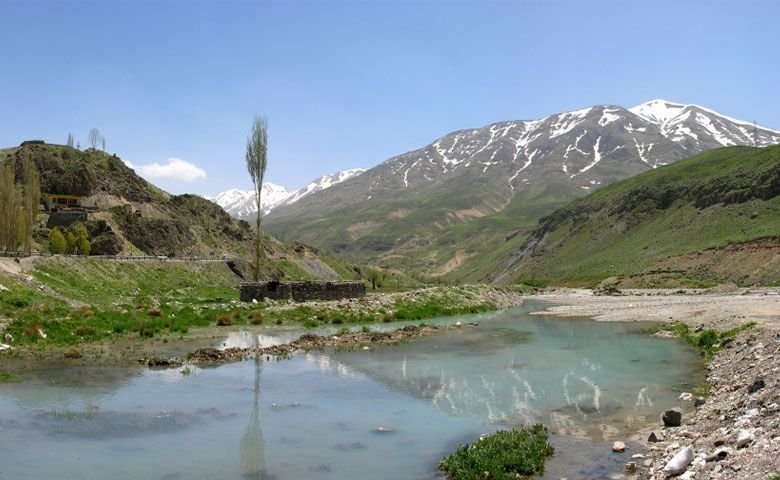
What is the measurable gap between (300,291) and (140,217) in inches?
1857

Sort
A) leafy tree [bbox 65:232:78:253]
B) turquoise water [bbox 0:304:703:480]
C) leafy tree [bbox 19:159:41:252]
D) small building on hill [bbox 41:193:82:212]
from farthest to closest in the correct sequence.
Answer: small building on hill [bbox 41:193:82:212] < leafy tree [bbox 65:232:78:253] < leafy tree [bbox 19:159:41:252] < turquoise water [bbox 0:304:703:480]

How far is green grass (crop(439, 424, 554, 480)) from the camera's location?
13.3m

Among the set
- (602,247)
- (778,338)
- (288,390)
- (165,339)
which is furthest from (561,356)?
(602,247)

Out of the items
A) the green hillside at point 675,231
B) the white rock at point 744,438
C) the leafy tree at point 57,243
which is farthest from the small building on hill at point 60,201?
the white rock at point 744,438

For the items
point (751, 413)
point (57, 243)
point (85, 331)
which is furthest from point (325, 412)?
point (57, 243)

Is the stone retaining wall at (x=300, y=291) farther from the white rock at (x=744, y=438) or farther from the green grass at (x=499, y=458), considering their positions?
the white rock at (x=744, y=438)

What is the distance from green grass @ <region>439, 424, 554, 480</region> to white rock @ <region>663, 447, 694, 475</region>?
8.77 ft

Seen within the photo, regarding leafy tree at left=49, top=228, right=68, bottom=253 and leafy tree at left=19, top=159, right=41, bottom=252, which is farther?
leafy tree at left=49, top=228, right=68, bottom=253

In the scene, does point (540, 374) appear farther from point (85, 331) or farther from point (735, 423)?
point (85, 331)

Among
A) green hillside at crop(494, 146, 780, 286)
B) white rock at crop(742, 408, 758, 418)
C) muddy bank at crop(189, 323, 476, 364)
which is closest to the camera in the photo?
white rock at crop(742, 408, 758, 418)

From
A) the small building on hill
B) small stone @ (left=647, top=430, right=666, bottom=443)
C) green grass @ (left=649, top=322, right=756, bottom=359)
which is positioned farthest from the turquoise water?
the small building on hill

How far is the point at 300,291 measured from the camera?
6003cm

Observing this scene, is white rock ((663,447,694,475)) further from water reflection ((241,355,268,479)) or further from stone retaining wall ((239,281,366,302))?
stone retaining wall ((239,281,366,302))

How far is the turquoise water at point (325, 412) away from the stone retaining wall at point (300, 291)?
92.7 feet
